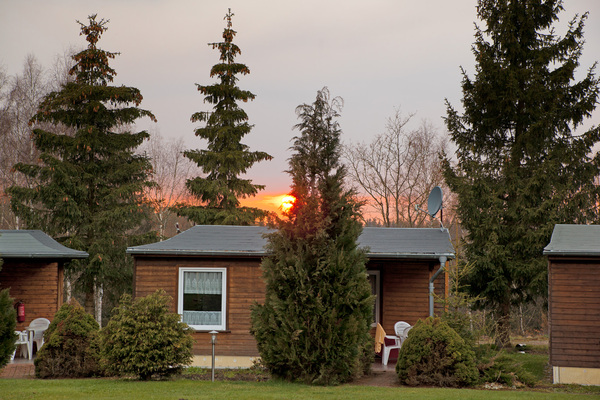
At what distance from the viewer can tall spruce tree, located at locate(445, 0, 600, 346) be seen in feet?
54.7

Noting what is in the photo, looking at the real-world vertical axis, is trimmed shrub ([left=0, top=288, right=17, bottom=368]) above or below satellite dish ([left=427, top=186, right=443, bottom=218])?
below

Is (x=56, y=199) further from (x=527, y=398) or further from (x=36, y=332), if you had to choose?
(x=527, y=398)

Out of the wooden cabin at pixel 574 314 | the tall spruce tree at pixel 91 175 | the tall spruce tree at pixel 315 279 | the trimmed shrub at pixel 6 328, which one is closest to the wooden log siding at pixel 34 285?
the tall spruce tree at pixel 91 175

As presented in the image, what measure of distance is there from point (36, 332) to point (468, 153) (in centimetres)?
1302

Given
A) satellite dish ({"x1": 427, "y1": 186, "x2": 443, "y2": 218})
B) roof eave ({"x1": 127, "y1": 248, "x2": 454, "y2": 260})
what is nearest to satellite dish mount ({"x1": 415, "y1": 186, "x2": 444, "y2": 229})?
satellite dish ({"x1": 427, "y1": 186, "x2": 443, "y2": 218})

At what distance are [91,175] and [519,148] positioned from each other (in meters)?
13.0

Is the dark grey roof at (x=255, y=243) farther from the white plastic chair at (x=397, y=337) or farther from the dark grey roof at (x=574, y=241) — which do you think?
the dark grey roof at (x=574, y=241)

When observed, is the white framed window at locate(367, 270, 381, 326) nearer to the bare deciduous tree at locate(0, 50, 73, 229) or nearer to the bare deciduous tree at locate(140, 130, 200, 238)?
the bare deciduous tree at locate(0, 50, 73, 229)

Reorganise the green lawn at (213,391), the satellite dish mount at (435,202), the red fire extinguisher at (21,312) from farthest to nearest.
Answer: the satellite dish mount at (435,202), the red fire extinguisher at (21,312), the green lawn at (213,391)

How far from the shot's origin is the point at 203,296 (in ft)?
42.0

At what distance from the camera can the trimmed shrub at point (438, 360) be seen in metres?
9.66

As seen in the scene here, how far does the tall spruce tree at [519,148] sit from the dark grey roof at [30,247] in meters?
10.5

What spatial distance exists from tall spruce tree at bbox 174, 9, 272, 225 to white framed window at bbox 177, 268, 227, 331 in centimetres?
894

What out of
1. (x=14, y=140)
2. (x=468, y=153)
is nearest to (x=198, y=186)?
(x=14, y=140)
